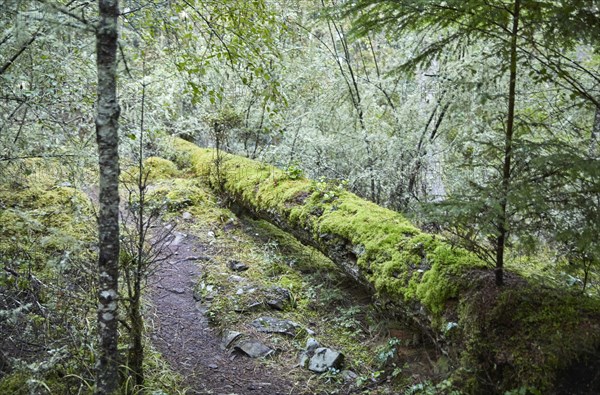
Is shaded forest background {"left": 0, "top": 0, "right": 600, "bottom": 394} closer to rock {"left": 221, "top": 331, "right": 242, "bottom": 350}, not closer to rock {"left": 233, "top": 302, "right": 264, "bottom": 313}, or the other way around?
rock {"left": 221, "top": 331, "right": 242, "bottom": 350}

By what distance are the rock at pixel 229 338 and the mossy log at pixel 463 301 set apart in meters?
1.68

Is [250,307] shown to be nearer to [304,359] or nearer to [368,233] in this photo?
[304,359]

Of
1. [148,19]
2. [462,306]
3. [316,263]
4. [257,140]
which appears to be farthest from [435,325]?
[257,140]

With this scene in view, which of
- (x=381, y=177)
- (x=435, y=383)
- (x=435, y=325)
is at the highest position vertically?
(x=381, y=177)

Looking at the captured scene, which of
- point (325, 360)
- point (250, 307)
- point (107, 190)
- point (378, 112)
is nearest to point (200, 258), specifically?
point (250, 307)

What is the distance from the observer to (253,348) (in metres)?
4.88

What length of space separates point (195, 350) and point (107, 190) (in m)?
2.63

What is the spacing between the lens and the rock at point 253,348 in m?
4.80

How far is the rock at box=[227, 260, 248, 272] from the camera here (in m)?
6.76

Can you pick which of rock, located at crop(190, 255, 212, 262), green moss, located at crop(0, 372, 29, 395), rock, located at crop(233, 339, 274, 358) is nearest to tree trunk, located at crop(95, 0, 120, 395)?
green moss, located at crop(0, 372, 29, 395)

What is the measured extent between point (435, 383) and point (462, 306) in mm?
773

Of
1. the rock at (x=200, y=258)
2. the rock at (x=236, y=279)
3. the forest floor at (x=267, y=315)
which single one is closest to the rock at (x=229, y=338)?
the forest floor at (x=267, y=315)

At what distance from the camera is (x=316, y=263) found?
6.97 metres

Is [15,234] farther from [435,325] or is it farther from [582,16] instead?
[582,16]
